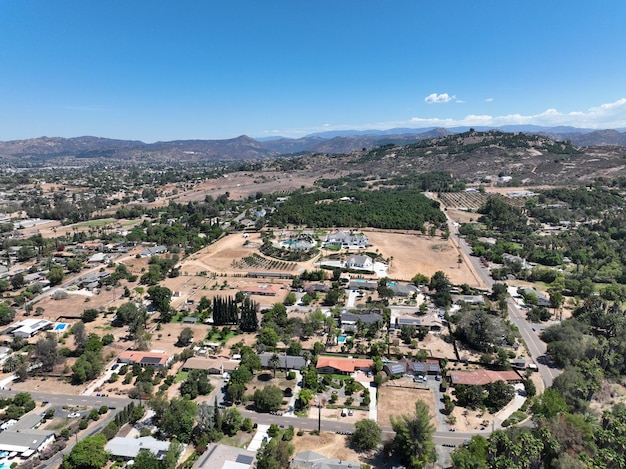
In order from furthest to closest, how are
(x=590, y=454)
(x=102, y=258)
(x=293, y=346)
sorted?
1. (x=102, y=258)
2. (x=293, y=346)
3. (x=590, y=454)

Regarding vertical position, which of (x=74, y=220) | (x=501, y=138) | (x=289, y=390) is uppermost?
(x=501, y=138)

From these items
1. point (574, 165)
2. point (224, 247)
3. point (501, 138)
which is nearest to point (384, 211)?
point (224, 247)

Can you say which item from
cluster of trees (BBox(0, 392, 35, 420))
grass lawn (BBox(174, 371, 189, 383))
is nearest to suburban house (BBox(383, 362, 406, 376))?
grass lawn (BBox(174, 371, 189, 383))

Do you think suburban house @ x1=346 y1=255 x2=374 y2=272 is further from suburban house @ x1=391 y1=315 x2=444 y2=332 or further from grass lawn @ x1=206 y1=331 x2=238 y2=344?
grass lawn @ x1=206 y1=331 x2=238 y2=344

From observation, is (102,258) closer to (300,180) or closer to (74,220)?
(74,220)

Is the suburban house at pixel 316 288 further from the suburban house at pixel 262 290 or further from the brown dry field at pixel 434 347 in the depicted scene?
the brown dry field at pixel 434 347

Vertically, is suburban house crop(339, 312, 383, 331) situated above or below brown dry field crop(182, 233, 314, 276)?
below

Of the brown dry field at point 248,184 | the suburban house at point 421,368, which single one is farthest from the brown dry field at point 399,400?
the brown dry field at point 248,184

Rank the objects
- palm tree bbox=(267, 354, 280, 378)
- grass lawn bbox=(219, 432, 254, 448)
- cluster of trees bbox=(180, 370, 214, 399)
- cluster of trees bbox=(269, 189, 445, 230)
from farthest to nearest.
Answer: cluster of trees bbox=(269, 189, 445, 230), palm tree bbox=(267, 354, 280, 378), cluster of trees bbox=(180, 370, 214, 399), grass lawn bbox=(219, 432, 254, 448)
